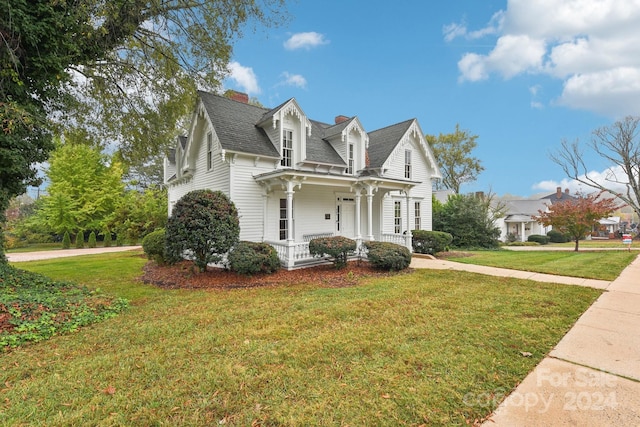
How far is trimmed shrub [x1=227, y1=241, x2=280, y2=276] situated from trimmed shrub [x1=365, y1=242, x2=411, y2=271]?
3.44m

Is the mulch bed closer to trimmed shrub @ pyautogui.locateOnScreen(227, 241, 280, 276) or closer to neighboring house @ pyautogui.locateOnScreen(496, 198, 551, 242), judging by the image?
trimmed shrub @ pyautogui.locateOnScreen(227, 241, 280, 276)

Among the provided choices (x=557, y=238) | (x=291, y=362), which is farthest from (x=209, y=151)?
(x=557, y=238)

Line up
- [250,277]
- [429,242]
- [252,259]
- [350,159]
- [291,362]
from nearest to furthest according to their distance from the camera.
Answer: [291,362]
[252,259]
[250,277]
[350,159]
[429,242]

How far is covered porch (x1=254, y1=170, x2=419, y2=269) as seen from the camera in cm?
1095

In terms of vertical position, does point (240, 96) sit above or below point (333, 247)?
above

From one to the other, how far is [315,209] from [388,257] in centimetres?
456

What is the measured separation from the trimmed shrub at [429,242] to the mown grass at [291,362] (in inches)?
342

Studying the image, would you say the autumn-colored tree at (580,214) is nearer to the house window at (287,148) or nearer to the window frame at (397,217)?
the window frame at (397,217)

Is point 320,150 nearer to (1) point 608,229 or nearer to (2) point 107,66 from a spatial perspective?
(2) point 107,66

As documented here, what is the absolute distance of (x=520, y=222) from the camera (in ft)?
129

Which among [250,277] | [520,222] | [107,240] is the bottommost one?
[250,277]

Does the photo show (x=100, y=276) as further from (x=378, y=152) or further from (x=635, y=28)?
(x=635, y=28)

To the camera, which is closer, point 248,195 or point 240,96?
point 248,195

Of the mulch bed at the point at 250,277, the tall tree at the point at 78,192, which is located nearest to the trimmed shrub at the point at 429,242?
the mulch bed at the point at 250,277
